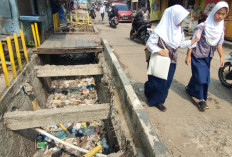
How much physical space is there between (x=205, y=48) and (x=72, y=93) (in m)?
4.86

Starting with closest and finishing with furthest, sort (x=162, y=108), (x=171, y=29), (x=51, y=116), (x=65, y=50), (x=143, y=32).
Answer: (x=171, y=29), (x=162, y=108), (x=51, y=116), (x=65, y=50), (x=143, y=32)

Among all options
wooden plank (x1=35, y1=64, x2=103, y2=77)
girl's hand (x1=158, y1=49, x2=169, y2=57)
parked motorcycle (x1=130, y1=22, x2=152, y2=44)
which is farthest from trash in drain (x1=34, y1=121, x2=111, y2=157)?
parked motorcycle (x1=130, y1=22, x2=152, y2=44)

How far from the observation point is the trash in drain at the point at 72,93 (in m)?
5.79

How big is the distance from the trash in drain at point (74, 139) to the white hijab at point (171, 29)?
275 cm

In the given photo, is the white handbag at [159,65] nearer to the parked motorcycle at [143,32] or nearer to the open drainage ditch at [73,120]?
the open drainage ditch at [73,120]

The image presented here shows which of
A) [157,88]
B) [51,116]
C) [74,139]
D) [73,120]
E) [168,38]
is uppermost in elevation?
[168,38]

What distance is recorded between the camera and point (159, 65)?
258 cm

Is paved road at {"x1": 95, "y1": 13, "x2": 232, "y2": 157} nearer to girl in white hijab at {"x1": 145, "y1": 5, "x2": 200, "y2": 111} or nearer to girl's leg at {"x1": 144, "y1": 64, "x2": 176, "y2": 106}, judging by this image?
girl's leg at {"x1": 144, "y1": 64, "x2": 176, "y2": 106}

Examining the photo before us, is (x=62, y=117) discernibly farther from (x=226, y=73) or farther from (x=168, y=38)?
(x=226, y=73)

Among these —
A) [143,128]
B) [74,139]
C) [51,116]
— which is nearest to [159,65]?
[143,128]

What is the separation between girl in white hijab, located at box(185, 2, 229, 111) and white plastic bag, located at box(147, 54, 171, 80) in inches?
24.1

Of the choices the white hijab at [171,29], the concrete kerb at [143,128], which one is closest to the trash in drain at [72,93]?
the concrete kerb at [143,128]

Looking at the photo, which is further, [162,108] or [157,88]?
[162,108]

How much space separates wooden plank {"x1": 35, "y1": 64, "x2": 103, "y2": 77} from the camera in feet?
16.5
